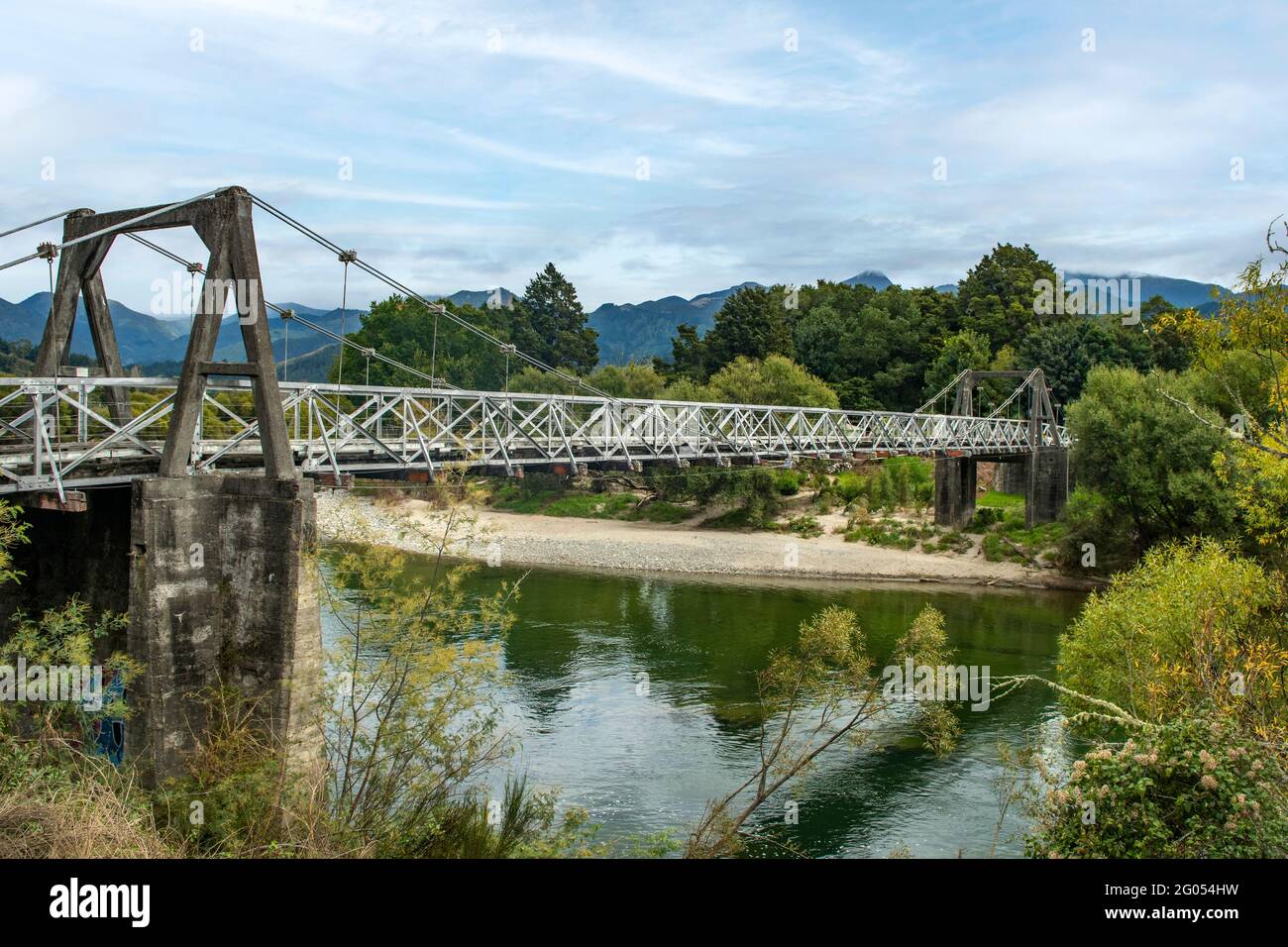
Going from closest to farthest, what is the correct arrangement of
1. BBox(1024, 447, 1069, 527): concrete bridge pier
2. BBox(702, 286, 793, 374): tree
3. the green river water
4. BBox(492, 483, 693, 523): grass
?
1. the green river water
2. BBox(1024, 447, 1069, 527): concrete bridge pier
3. BBox(492, 483, 693, 523): grass
4. BBox(702, 286, 793, 374): tree

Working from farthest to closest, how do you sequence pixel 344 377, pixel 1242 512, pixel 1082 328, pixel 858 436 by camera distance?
pixel 344 377
pixel 1082 328
pixel 858 436
pixel 1242 512

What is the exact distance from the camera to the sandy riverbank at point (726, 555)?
131 feet

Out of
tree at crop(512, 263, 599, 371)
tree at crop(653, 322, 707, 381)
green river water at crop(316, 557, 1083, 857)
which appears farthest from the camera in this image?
tree at crop(512, 263, 599, 371)

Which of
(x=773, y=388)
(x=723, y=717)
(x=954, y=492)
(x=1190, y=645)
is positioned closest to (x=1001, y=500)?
(x=954, y=492)

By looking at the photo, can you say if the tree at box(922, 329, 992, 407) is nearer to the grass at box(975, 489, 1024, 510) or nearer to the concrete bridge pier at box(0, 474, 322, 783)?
the grass at box(975, 489, 1024, 510)

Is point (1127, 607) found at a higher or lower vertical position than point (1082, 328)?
lower

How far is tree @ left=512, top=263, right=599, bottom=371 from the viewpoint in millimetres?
82812

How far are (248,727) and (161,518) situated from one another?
111 inches

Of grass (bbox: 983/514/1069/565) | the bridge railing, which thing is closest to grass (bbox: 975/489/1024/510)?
grass (bbox: 983/514/1069/565)

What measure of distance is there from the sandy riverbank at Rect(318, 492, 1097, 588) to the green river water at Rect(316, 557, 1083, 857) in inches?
154

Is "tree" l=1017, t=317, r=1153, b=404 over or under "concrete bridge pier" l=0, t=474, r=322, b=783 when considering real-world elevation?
over

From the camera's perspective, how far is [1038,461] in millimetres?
48375
